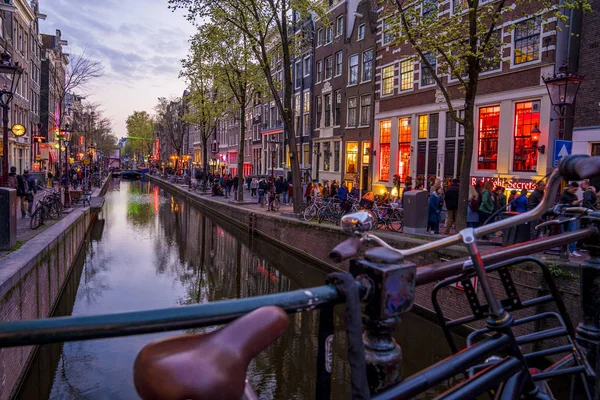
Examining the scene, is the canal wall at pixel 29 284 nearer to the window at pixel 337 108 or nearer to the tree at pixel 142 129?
the window at pixel 337 108

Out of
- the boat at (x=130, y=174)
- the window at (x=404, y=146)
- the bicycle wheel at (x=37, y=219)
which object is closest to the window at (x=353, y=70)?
the window at (x=404, y=146)

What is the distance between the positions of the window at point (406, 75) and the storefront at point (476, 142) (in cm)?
126

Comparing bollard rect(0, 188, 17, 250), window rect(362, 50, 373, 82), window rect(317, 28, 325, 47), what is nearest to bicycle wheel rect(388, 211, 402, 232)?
bollard rect(0, 188, 17, 250)

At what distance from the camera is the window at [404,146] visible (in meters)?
25.7

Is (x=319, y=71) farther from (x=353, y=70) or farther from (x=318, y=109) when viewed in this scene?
(x=353, y=70)

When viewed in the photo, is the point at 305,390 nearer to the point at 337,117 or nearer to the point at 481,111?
the point at 481,111

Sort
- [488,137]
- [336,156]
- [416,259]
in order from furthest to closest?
[336,156] < [488,137] < [416,259]

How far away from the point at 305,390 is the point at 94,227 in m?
20.4

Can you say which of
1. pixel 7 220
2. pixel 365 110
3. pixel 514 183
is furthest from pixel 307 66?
pixel 7 220

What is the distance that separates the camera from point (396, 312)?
4.84 feet

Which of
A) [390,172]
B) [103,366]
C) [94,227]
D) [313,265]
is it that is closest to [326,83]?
[390,172]

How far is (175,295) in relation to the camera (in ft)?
42.2

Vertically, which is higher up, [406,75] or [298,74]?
[298,74]

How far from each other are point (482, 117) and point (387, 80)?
7.85 meters
